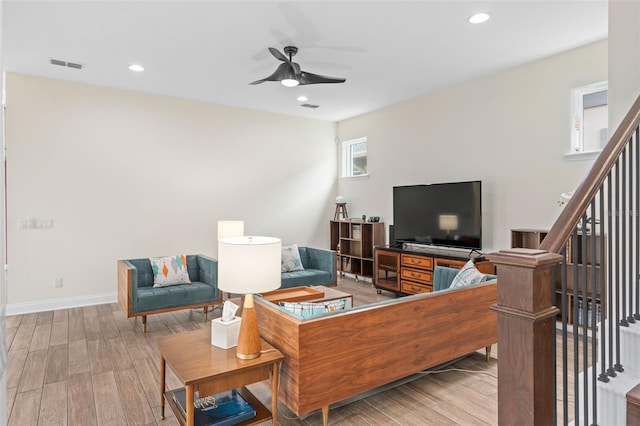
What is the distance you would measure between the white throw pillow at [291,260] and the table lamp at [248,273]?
3.22 metres

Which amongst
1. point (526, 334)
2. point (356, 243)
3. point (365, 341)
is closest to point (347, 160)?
point (356, 243)

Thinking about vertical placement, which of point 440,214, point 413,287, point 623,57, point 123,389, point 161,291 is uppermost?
point 623,57

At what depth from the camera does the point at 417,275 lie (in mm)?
5145

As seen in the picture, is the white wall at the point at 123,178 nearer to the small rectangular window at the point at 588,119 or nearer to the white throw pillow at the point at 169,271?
the white throw pillow at the point at 169,271

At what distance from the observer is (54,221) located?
4.97m

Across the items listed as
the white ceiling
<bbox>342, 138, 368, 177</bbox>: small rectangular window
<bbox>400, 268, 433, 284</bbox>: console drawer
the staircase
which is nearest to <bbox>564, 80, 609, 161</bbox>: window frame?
the white ceiling

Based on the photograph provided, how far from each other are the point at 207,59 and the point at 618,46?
3675mm

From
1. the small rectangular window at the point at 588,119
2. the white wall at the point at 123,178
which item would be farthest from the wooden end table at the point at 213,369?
the small rectangular window at the point at 588,119

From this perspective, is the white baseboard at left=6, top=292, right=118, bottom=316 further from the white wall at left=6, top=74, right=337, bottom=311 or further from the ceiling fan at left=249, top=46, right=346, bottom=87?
the ceiling fan at left=249, top=46, right=346, bottom=87

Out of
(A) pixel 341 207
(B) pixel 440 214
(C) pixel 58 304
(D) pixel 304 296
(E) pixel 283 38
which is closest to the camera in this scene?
(E) pixel 283 38

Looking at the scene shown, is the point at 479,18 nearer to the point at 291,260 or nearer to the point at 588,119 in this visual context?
the point at 588,119

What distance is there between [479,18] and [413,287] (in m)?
3.28

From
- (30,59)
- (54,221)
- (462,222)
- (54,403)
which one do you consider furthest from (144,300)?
(462,222)

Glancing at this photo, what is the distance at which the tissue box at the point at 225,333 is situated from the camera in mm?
2320
